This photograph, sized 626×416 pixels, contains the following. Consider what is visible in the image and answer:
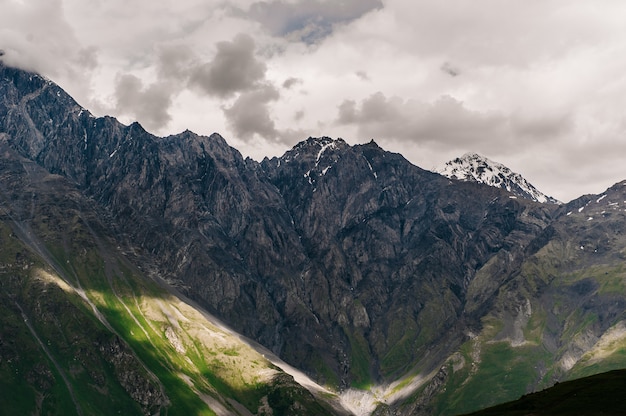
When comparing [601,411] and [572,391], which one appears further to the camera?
[572,391]

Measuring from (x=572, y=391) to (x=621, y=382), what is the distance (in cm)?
1490

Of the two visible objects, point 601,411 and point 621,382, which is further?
point 621,382

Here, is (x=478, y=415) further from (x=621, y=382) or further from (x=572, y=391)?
(x=621, y=382)

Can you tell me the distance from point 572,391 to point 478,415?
3405cm

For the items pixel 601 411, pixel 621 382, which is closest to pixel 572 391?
pixel 621 382

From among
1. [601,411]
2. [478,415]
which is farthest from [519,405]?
[601,411]

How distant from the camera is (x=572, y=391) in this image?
19150 cm

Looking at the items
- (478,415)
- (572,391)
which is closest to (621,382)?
(572,391)

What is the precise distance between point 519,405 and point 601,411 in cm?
2986

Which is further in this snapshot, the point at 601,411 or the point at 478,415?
the point at 478,415

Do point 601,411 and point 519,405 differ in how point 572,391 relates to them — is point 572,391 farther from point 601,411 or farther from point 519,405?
point 601,411

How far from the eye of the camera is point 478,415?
182 meters

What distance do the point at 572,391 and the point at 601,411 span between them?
30.2 metres

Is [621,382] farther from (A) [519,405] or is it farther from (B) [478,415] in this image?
(B) [478,415]
